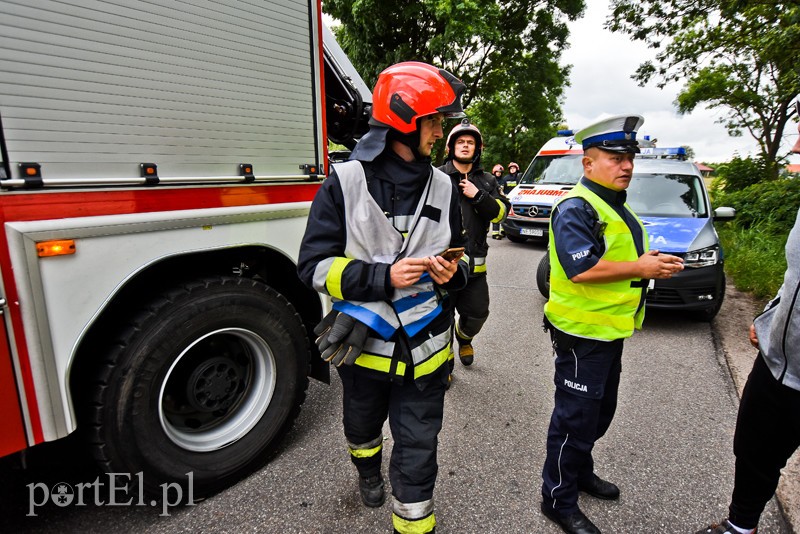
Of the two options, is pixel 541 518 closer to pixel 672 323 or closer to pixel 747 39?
pixel 672 323

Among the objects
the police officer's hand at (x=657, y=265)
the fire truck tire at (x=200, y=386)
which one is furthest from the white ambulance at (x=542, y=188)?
the fire truck tire at (x=200, y=386)

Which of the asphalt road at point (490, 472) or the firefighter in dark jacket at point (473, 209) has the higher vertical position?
the firefighter in dark jacket at point (473, 209)

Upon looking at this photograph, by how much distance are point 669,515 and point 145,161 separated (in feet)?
9.76

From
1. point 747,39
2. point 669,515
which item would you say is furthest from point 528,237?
point 669,515

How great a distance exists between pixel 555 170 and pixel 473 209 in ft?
23.1

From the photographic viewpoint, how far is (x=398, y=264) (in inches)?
62.2

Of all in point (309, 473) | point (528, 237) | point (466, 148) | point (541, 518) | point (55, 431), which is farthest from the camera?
point (528, 237)

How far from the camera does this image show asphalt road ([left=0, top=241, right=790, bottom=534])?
2.15 metres

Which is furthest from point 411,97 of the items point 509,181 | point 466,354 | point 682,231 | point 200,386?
point 509,181

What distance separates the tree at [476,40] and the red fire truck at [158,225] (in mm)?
10585

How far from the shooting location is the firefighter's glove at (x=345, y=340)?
1665mm

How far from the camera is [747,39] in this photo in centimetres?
841

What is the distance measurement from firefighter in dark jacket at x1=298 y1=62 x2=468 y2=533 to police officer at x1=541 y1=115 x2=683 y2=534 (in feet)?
1.62

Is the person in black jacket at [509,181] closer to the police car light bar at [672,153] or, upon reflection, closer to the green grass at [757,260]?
the police car light bar at [672,153]
